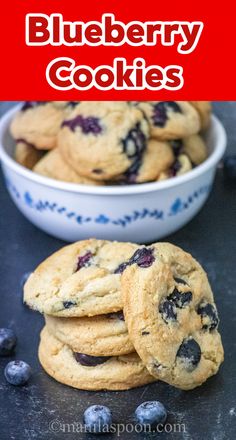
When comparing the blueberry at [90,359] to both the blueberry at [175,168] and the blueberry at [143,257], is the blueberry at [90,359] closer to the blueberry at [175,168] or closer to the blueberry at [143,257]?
the blueberry at [143,257]

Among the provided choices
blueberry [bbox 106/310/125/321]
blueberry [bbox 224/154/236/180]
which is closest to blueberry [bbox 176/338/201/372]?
blueberry [bbox 106/310/125/321]

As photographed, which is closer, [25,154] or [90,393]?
[90,393]

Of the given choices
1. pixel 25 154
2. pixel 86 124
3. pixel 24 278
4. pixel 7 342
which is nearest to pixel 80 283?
pixel 7 342

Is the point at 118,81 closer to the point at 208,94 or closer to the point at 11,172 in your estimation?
the point at 208,94

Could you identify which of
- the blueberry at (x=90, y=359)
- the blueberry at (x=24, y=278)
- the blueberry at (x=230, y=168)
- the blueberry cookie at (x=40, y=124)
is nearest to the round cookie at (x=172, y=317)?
the blueberry at (x=90, y=359)

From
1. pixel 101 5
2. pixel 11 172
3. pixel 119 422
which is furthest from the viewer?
pixel 11 172

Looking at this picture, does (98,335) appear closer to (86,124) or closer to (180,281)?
(180,281)

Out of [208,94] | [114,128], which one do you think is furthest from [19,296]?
[208,94]
